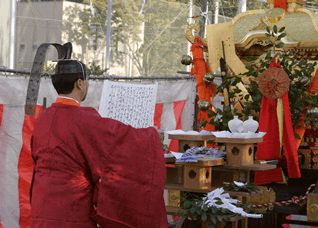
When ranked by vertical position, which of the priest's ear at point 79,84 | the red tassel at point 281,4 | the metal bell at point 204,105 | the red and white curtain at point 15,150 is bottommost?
the red and white curtain at point 15,150

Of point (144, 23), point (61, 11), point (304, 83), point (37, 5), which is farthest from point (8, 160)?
point (144, 23)

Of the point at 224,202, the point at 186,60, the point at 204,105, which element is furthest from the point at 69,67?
the point at 186,60

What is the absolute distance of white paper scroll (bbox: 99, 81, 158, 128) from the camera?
4664 mm

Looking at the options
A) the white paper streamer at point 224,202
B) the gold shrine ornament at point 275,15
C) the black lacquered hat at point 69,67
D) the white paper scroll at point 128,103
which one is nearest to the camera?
the black lacquered hat at point 69,67

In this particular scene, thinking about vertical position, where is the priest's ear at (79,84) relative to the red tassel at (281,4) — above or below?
below

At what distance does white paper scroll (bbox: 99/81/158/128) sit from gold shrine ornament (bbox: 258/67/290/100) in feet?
5.79

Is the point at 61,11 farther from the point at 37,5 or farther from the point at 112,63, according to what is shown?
the point at 112,63

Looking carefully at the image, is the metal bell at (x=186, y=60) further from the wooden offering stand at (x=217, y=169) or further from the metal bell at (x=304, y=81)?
the wooden offering stand at (x=217, y=169)

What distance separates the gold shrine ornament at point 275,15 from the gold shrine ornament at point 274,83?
0.99 metres

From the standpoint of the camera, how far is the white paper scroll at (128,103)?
466 cm

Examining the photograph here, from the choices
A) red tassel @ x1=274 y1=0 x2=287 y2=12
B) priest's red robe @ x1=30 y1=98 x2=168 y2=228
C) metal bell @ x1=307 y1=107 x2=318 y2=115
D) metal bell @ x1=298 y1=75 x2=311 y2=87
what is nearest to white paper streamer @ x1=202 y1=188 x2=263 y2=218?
priest's red robe @ x1=30 y1=98 x2=168 y2=228

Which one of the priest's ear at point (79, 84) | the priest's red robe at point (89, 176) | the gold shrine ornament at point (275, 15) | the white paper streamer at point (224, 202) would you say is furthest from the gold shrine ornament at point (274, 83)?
the priest's ear at point (79, 84)

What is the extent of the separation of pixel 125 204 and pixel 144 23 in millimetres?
10895

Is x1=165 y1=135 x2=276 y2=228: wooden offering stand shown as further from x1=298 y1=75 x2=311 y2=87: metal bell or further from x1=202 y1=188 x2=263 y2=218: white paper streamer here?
x1=298 y1=75 x2=311 y2=87: metal bell
